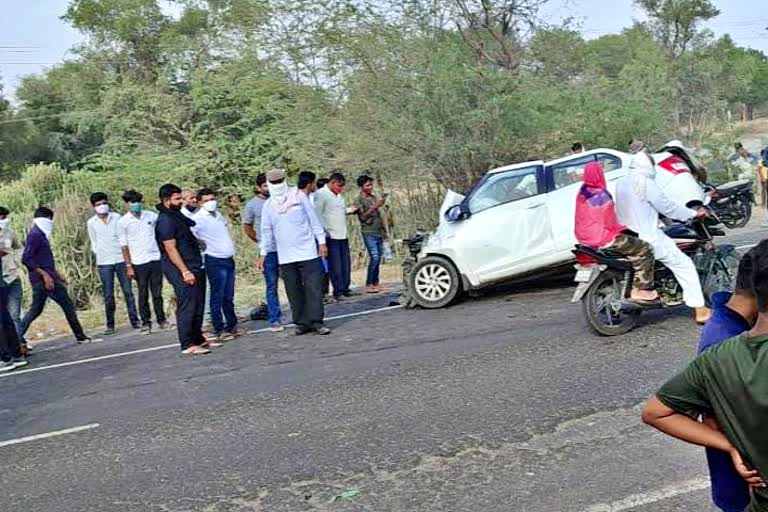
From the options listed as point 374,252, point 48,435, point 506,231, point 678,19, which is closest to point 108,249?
point 374,252

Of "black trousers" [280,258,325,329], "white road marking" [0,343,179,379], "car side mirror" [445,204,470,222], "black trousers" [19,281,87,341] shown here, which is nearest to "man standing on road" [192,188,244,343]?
"white road marking" [0,343,179,379]

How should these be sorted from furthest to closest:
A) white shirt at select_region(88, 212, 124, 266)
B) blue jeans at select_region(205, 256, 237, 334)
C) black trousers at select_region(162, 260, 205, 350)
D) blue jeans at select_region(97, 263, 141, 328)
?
blue jeans at select_region(97, 263, 141, 328) < white shirt at select_region(88, 212, 124, 266) < blue jeans at select_region(205, 256, 237, 334) < black trousers at select_region(162, 260, 205, 350)

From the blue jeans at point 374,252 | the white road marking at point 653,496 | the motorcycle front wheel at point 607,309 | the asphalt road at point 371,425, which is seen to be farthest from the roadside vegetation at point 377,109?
the white road marking at point 653,496

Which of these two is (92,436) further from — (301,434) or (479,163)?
(479,163)

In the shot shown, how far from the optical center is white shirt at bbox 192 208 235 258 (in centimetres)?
904

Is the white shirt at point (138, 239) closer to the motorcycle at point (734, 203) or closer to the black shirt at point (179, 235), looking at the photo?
the black shirt at point (179, 235)

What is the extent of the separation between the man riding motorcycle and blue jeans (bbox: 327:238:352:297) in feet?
15.8

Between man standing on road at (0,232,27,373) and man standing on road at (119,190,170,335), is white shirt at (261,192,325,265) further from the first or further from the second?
man standing on road at (0,232,27,373)

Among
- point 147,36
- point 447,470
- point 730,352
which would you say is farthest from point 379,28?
point 147,36

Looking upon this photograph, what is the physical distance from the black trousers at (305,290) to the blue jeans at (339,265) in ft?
7.22

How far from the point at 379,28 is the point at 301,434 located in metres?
11.9

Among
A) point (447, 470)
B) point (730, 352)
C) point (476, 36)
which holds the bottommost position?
point (447, 470)

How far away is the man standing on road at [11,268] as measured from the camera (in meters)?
8.98

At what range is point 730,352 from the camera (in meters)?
2.23
